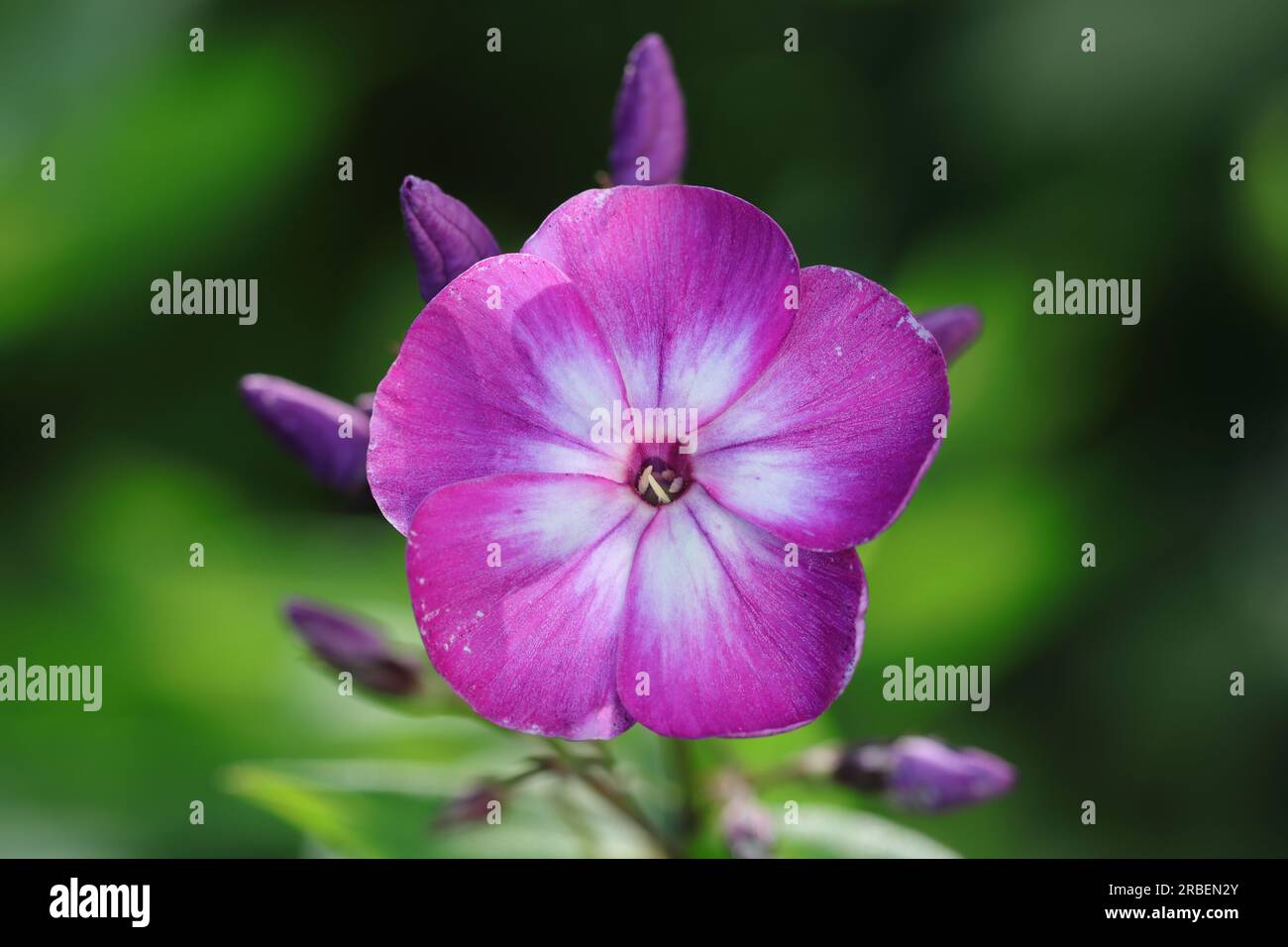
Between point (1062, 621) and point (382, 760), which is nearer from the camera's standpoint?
point (382, 760)

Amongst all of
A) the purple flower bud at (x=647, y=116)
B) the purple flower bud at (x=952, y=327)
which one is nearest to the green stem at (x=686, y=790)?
the purple flower bud at (x=952, y=327)

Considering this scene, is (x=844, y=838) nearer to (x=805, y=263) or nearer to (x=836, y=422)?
(x=836, y=422)

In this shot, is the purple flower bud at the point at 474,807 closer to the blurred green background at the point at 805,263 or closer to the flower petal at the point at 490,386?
the blurred green background at the point at 805,263

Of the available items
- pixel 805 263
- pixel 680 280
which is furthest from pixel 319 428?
pixel 805 263
